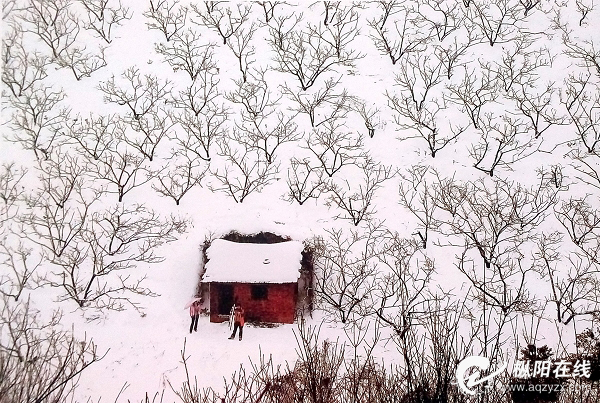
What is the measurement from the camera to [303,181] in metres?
18.8

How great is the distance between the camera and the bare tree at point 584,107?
1927 cm

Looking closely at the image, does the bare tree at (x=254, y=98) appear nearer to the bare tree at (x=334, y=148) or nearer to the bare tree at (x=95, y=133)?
the bare tree at (x=334, y=148)

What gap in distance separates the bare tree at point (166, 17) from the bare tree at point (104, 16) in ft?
4.01

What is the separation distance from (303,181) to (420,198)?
434cm

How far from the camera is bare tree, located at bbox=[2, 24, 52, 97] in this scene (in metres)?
20.0

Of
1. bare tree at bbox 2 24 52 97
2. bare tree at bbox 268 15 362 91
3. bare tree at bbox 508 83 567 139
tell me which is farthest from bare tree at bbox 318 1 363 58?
bare tree at bbox 2 24 52 97

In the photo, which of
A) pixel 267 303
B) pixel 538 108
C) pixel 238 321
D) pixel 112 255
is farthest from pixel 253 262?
pixel 538 108

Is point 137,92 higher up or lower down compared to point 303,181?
higher up

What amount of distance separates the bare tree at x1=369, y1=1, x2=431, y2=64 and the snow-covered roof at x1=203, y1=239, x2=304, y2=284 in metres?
11.5

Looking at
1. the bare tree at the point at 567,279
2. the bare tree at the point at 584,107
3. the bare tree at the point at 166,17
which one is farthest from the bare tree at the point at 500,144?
the bare tree at the point at 166,17

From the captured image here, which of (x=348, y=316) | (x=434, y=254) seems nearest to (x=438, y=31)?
(x=434, y=254)

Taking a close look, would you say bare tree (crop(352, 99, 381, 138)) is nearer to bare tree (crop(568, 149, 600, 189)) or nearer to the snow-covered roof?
the snow-covered roof

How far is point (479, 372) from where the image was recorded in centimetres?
795

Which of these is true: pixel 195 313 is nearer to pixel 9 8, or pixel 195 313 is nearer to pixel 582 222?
pixel 582 222
